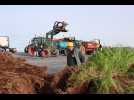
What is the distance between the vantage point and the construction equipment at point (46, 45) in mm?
31525

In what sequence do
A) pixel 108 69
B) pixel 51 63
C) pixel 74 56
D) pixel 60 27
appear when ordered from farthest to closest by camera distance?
1. pixel 60 27
2. pixel 51 63
3. pixel 74 56
4. pixel 108 69

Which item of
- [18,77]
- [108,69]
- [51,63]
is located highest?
[108,69]

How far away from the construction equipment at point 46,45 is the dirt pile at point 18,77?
17663 mm

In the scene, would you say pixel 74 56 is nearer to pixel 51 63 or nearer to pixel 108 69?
pixel 108 69

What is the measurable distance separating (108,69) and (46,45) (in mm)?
22986

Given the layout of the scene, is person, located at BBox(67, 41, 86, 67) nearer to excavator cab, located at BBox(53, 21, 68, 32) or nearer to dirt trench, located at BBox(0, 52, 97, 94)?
dirt trench, located at BBox(0, 52, 97, 94)

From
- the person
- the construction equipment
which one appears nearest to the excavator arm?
the construction equipment

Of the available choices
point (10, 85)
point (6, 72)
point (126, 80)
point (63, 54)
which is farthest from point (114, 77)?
point (63, 54)

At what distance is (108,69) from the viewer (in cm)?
973

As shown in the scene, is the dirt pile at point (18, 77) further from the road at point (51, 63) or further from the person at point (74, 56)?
the road at point (51, 63)

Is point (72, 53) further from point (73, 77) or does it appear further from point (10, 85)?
point (10, 85)

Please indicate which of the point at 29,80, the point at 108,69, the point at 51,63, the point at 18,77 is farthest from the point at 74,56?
the point at 51,63

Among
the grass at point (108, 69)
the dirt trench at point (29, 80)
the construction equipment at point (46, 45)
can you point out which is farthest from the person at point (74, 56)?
the construction equipment at point (46, 45)

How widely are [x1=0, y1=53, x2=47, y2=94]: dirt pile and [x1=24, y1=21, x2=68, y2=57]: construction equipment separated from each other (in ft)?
57.9
